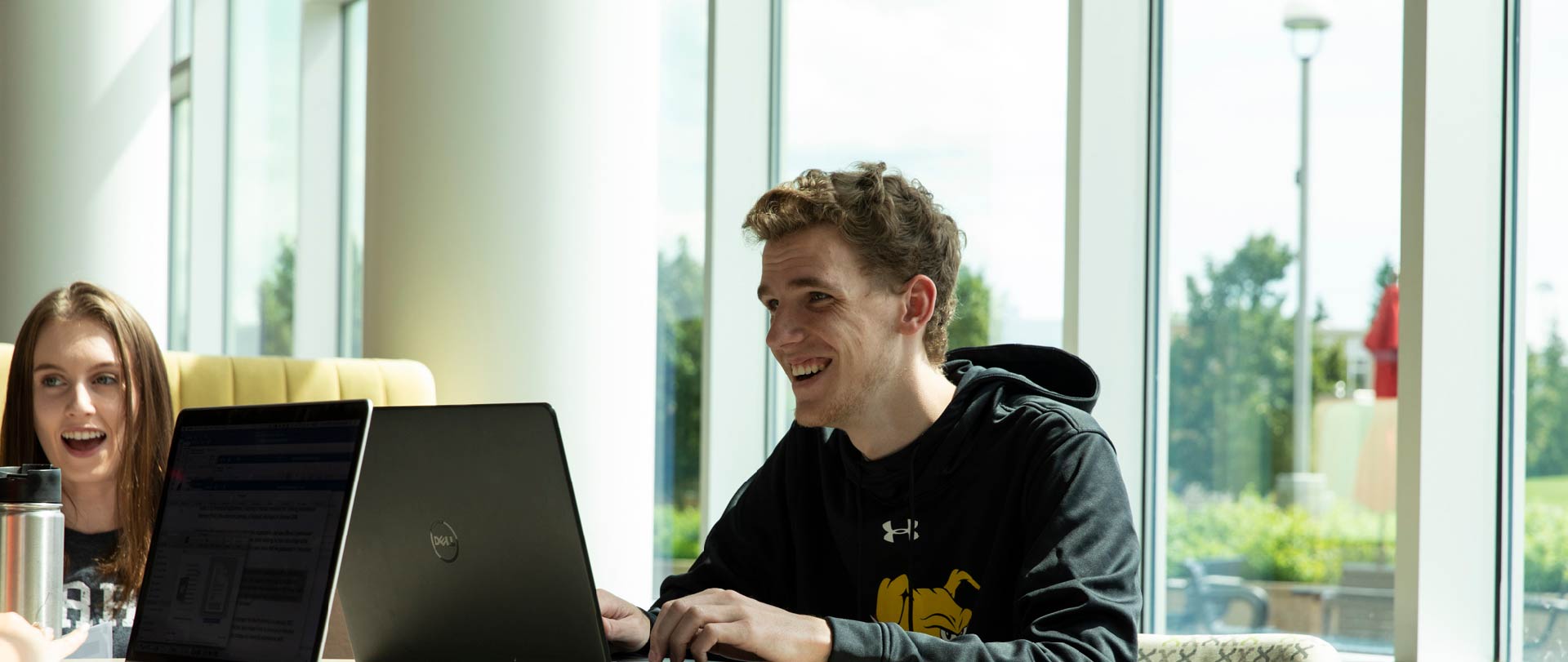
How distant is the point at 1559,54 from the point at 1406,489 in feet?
2.73

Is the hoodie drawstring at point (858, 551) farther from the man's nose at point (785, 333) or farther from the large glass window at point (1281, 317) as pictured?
the large glass window at point (1281, 317)

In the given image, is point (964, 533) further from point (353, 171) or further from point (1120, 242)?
point (353, 171)

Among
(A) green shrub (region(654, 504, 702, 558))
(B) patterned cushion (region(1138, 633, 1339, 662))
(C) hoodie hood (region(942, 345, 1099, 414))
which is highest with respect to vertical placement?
(C) hoodie hood (region(942, 345, 1099, 414))

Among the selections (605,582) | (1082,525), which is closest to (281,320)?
(605,582)

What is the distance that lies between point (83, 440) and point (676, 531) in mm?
2111

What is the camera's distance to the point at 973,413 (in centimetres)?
187

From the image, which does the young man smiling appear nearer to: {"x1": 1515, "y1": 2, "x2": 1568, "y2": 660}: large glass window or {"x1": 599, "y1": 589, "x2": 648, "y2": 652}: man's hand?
{"x1": 599, "y1": 589, "x2": 648, "y2": 652}: man's hand

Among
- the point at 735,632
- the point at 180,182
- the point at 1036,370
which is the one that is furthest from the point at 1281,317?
the point at 180,182

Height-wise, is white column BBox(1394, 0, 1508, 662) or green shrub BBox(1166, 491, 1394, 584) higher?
white column BBox(1394, 0, 1508, 662)

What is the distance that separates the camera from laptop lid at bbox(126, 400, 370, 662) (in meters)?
1.26

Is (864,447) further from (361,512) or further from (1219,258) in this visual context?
(1219,258)

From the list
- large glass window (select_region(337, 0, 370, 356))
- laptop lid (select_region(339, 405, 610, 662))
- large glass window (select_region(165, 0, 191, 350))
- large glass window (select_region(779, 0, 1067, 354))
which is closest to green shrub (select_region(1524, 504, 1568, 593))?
large glass window (select_region(779, 0, 1067, 354))

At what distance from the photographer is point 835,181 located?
1.93m

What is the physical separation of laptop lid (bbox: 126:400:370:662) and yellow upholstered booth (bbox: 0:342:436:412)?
1.97 metres
